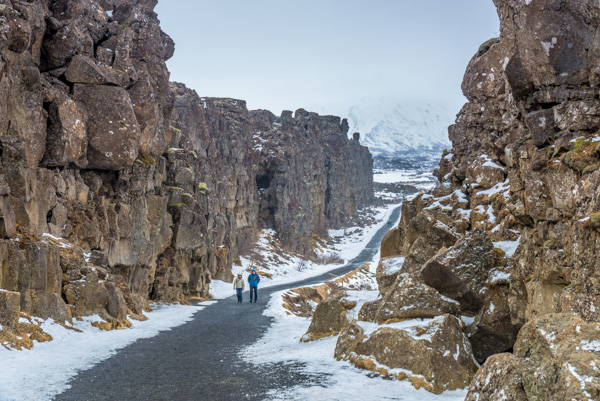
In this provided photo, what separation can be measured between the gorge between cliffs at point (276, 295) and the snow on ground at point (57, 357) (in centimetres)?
8

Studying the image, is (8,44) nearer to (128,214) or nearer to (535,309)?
(128,214)

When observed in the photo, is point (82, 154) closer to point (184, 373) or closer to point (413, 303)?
point (184, 373)

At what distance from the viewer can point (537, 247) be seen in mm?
10656

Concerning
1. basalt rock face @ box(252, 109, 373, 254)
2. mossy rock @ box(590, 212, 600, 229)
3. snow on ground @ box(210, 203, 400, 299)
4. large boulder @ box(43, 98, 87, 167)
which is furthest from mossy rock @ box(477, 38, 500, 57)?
basalt rock face @ box(252, 109, 373, 254)

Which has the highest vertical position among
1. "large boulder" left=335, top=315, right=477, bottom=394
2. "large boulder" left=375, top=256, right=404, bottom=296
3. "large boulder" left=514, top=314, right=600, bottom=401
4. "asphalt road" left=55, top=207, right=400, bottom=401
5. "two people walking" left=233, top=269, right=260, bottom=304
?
"large boulder" left=514, top=314, right=600, bottom=401

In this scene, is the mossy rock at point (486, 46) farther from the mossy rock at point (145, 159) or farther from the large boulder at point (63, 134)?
the mossy rock at point (145, 159)

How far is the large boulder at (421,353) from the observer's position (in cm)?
981

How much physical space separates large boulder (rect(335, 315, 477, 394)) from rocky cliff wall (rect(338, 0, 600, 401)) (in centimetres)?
94

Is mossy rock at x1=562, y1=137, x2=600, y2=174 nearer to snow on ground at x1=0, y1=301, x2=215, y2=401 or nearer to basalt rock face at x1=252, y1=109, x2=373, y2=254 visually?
snow on ground at x1=0, y1=301, x2=215, y2=401

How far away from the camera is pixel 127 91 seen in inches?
996

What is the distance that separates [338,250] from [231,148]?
31.9m

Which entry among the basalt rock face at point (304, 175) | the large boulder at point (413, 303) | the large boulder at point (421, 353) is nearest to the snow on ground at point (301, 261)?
the basalt rock face at point (304, 175)

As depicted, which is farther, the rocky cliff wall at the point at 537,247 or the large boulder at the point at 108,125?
the large boulder at the point at 108,125

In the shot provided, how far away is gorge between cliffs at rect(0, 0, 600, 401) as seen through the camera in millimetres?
9227
